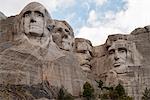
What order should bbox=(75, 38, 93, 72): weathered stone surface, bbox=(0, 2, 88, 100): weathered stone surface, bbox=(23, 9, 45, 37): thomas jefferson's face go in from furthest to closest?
bbox=(75, 38, 93, 72): weathered stone surface
bbox=(23, 9, 45, 37): thomas jefferson's face
bbox=(0, 2, 88, 100): weathered stone surface

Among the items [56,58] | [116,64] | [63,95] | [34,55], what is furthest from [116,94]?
[34,55]

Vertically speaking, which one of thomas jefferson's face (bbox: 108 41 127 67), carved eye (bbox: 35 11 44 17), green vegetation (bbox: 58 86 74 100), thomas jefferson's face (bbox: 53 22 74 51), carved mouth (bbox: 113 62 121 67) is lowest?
green vegetation (bbox: 58 86 74 100)

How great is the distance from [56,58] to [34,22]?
10.9 feet

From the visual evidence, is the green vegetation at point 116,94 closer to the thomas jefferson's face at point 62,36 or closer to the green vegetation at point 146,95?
the green vegetation at point 146,95

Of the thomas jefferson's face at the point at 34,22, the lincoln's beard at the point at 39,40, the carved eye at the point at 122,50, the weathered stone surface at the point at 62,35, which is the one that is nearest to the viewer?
the lincoln's beard at the point at 39,40

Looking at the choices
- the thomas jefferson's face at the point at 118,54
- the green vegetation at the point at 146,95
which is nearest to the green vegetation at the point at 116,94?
the green vegetation at the point at 146,95

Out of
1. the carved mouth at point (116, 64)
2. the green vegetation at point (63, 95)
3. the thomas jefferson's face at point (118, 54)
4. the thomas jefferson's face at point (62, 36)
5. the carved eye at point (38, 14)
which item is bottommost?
the green vegetation at point (63, 95)

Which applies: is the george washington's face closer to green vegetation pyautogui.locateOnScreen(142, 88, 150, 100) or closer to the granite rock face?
the granite rock face

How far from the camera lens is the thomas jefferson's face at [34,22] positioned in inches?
1373

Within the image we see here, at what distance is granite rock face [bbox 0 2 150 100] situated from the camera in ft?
104

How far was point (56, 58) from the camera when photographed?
34.8 meters

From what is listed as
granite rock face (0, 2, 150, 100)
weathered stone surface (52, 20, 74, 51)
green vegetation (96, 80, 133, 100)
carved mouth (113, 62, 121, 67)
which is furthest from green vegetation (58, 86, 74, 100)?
carved mouth (113, 62, 121, 67)

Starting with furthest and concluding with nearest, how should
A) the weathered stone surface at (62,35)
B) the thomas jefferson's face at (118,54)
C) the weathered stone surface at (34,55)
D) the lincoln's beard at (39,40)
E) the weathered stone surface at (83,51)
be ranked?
1. the weathered stone surface at (83,51)
2. the thomas jefferson's face at (118,54)
3. the weathered stone surface at (62,35)
4. the lincoln's beard at (39,40)
5. the weathered stone surface at (34,55)

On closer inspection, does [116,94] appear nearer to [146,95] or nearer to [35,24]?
[146,95]
